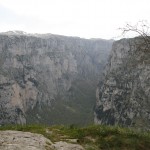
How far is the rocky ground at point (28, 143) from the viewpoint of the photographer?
640 inches

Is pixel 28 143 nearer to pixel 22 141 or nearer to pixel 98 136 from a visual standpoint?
pixel 22 141

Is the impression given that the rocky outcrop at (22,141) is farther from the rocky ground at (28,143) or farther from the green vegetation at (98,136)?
the green vegetation at (98,136)

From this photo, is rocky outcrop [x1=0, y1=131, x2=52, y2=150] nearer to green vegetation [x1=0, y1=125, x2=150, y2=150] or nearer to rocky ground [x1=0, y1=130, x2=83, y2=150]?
rocky ground [x1=0, y1=130, x2=83, y2=150]

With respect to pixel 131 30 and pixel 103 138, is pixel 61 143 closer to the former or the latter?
pixel 103 138

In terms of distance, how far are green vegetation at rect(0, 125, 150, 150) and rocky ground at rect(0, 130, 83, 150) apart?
874mm

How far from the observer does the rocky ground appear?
16.3 m

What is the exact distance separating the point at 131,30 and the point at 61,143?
356 inches

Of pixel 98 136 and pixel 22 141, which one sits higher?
pixel 22 141

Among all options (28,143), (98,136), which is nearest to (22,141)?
(28,143)

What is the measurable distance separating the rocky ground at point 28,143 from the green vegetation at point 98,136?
0.87 meters

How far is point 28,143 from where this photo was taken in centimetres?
1702

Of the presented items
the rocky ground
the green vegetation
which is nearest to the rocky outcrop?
the rocky ground

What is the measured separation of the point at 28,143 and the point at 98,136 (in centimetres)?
481

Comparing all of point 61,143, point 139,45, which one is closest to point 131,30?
point 139,45
